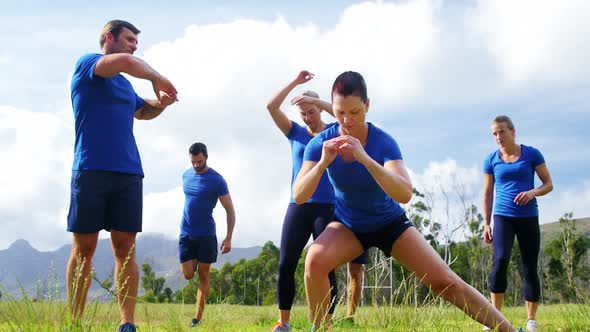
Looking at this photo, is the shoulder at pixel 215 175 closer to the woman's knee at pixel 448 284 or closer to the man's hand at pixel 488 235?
the man's hand at pixel 488 235

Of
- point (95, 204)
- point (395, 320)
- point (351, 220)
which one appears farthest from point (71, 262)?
point (395, 320)

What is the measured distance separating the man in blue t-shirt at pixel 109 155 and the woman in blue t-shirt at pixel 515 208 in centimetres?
462

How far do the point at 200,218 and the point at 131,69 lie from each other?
179 inches

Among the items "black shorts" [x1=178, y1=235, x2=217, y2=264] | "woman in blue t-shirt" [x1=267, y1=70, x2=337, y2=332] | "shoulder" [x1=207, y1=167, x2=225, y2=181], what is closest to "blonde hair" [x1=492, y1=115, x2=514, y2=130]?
"woman in blue t-shirt" [x1=267, y1=70, x2=337, y2=332]

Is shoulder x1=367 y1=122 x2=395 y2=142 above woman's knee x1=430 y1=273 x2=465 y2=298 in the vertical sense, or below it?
above

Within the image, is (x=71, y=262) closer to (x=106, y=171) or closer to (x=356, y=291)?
(x=106, y=171)

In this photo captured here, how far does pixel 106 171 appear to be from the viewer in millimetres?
5266

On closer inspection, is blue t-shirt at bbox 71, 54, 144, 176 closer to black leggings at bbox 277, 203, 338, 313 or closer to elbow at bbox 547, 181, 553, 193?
black leggings at bbox 277, 203, 338, 313

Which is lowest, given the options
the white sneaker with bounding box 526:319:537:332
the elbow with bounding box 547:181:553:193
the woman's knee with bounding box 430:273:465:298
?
the white sneaker with bounding box 526:319:537:332

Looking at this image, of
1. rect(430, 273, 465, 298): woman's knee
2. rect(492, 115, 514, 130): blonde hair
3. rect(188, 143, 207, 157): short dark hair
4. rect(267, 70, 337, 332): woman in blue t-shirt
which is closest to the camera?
rect(430, 273, 465, 298): woman's knee

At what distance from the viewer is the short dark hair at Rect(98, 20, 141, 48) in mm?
5547

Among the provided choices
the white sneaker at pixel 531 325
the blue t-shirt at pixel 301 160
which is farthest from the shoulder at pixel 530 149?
the blue t-shirt at pixel 301 160

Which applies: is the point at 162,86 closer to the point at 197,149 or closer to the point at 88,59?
the point at 88,59

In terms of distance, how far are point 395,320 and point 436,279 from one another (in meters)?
0.48
